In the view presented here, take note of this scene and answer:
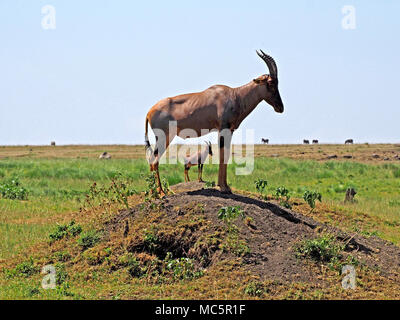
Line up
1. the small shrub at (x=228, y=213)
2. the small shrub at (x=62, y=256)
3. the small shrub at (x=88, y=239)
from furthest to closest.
→ the small shrub at (x=88, y=239), the small shrub at (x=62, y=256), the small shrub at (x=228, y=213)

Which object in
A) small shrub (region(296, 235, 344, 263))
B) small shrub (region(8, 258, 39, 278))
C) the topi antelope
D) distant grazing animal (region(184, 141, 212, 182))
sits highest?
the topi antelope

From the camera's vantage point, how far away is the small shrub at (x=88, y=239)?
11570mm

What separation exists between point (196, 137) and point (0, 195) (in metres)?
11.1

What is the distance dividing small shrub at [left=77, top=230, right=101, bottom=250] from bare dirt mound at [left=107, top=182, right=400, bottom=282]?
1.08ft

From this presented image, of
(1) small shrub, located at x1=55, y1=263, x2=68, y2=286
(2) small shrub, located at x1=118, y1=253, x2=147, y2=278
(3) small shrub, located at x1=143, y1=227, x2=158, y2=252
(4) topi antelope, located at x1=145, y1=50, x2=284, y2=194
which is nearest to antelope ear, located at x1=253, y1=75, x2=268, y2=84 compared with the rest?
(4) topi antelope, located at x1=145, y1=50, x2=284, y2=194

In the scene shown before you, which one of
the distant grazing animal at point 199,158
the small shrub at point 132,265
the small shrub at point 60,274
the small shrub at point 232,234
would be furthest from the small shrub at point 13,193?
the small shrub at point 232,234

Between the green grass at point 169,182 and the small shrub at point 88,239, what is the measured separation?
171cm

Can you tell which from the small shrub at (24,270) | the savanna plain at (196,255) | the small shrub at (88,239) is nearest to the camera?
the savanna plain at (196,255)

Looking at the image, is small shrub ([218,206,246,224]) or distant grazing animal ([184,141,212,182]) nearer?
small shrub ([218,206,246,224])

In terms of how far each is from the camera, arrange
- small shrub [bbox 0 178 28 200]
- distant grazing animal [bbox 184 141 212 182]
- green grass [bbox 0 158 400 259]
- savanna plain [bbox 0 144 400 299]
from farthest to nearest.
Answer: small shrub [bbox 0 178 28 200] → distant grazing animal [bbox 184 141 212 182] → green grass [bbox 0 158 400 259] → savanna plain [bbox 0 144 400 299]

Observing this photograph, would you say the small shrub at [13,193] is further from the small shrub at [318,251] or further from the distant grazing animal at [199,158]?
the small shrub at [318,251]

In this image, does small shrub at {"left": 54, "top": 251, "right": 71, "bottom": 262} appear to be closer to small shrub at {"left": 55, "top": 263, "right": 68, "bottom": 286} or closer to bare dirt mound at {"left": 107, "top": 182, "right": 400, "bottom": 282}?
small shrub at {"left": 55, "top": 263, "right": 68, "bottom": 286}

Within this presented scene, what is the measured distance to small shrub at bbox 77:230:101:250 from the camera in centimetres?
1157

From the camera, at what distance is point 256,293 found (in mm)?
8930
